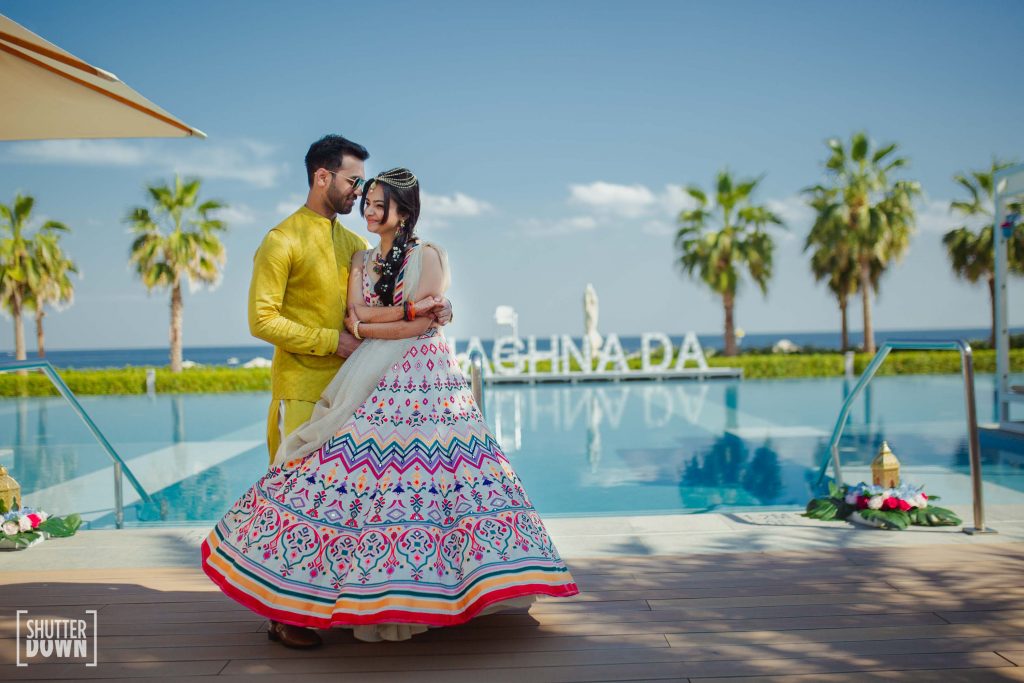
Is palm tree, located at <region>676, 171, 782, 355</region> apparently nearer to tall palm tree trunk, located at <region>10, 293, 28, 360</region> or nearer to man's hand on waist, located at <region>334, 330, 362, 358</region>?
tall palm tree trunk, located at <region>10, 293, 28, 360</region>

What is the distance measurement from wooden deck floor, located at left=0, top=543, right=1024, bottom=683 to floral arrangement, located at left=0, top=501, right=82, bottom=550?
652 millimetres

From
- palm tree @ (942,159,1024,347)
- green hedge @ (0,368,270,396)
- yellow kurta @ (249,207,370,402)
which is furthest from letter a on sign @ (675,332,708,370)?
yellow kurta @ (249,207,370,402)

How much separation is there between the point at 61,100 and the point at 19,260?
27225 millimetres

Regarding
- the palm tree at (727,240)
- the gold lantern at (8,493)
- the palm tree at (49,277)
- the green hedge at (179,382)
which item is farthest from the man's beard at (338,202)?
the palm tree at (49,277)

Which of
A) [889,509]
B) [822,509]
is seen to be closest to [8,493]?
[822,509]

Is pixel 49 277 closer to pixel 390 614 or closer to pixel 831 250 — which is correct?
pixel 831 250

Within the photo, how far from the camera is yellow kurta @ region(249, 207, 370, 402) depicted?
3080 mm

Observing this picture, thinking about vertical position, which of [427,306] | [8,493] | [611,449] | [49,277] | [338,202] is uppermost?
[49,277]

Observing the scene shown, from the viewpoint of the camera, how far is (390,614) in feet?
8.93

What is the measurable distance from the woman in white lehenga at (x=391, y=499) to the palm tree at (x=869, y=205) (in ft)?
83.7

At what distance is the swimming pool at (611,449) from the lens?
7.02 meters

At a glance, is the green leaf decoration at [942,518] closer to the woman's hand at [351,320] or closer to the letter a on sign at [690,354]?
the woman's hand at [351,320]

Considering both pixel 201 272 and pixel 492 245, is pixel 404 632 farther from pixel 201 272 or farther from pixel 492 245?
pixel 492 245

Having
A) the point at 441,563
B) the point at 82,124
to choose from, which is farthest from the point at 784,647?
the point at 82,124
